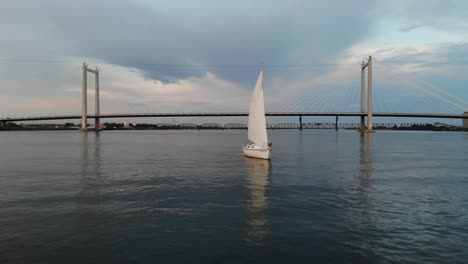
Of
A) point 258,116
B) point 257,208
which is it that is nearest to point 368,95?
point 258,116

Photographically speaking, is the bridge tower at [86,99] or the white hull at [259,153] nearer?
the white hull at [259,153]

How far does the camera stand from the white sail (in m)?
31.8

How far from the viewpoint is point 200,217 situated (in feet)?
37.2

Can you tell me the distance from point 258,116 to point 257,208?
65.6ft

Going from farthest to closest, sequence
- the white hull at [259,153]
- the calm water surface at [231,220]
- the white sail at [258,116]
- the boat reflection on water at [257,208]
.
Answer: the white sail at [258,116], the white hull at [259,153], the boat reflection on water at [257,208], the calm water surface at [231,220]

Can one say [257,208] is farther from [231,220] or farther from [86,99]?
[86,99]

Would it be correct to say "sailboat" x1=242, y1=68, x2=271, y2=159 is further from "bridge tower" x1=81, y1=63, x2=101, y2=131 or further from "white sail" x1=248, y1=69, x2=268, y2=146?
"bridge tower" x1=81, y1=63, x2=101, y2=131

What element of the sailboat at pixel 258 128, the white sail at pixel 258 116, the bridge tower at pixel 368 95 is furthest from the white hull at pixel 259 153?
the bridge tower at pixel 368 95

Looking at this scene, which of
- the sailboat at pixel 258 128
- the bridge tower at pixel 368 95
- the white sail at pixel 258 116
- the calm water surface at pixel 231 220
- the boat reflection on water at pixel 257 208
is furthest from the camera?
the bridge tower at pixel 368 95

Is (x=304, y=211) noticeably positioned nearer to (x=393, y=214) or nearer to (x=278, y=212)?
(x=278, y=212)

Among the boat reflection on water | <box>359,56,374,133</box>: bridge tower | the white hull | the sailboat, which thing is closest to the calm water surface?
the boat reflection on water

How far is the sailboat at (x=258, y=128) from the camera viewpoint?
3125cm

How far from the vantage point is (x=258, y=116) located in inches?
1267

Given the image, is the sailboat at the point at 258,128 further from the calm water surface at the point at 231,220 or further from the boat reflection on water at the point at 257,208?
the calm water surface at the point at 231,220
